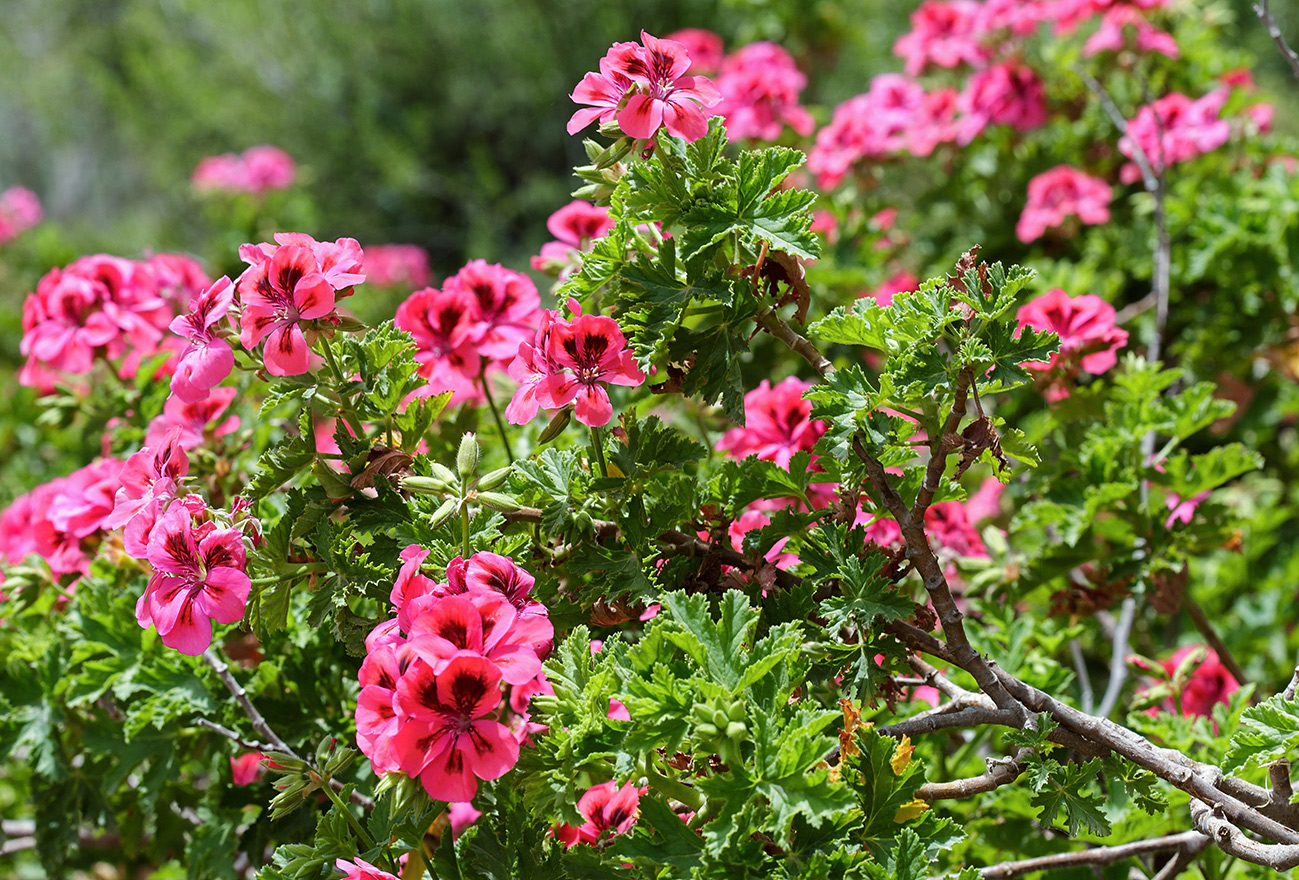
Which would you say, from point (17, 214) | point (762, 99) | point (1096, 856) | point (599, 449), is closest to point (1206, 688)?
point (1096, 856)

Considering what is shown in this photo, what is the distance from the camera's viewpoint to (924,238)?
2.80 meters

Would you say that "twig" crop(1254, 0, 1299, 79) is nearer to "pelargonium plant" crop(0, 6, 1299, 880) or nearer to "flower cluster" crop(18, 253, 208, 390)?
"pelargonium plant" crop(0, 6, 1299, 880)

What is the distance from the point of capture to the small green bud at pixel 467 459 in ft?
3.44

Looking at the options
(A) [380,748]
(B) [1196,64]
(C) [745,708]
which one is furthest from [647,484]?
(B) [1196,64]

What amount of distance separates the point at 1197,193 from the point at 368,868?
234 centimetres

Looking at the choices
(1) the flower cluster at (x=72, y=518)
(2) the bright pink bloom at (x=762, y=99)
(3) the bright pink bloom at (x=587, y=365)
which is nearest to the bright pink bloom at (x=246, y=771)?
(1) the flower cluster at (x=72, y=518)

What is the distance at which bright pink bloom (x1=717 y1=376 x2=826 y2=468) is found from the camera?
1353 mm

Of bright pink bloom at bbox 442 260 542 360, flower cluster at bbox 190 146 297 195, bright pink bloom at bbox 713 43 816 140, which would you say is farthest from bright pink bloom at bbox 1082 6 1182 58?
flower cluster at bbox 190 146 297 195

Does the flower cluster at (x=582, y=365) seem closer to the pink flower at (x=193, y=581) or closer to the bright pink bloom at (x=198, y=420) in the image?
the pink flower at (x=193, y=581)

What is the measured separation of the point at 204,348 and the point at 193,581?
239 millimetres

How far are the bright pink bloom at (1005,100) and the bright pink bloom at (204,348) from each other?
2.05 m

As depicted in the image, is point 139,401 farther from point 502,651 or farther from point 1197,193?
point 1197,193

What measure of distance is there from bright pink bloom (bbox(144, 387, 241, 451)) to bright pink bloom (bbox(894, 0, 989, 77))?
216 centimetres

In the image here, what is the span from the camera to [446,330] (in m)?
1.35
